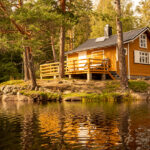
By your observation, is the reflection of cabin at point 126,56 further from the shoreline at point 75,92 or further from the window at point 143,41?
the shoreline at point 75,92

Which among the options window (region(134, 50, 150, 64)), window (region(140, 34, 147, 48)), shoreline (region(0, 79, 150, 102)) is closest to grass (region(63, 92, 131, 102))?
shoreline (region(0, 79, 150, 102))

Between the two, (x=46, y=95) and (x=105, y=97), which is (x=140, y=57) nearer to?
(x=105, y=97)

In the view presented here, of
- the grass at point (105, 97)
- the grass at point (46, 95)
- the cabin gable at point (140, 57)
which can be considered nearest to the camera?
the grass at point (105, 97)

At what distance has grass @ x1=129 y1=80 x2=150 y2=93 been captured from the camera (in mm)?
17766

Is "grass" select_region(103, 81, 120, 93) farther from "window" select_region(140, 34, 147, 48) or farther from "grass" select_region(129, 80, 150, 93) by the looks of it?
"window" select_region(140, 34, 147, 48)

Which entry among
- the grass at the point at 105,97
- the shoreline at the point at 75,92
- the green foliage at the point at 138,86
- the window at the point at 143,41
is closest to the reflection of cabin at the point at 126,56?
the window at the point at 143,41

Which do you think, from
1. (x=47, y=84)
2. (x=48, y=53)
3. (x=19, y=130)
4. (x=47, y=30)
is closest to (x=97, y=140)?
(x=19, y=130)

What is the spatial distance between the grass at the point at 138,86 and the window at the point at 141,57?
5.03 m

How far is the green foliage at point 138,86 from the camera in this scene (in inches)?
699

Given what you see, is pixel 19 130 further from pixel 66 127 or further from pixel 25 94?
pixel 25 94

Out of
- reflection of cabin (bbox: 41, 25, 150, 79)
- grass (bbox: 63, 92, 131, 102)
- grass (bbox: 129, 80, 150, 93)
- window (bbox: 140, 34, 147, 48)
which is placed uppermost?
window (bbox: 140, 34, 147, 48)

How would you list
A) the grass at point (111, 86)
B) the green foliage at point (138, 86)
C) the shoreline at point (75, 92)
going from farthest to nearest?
the green foliage at point (138, 86), the grass at point (111, 86), the shoreline at point (75, 92)

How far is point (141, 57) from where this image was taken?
949 inches

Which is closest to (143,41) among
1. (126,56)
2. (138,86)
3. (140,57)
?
(140,57)
